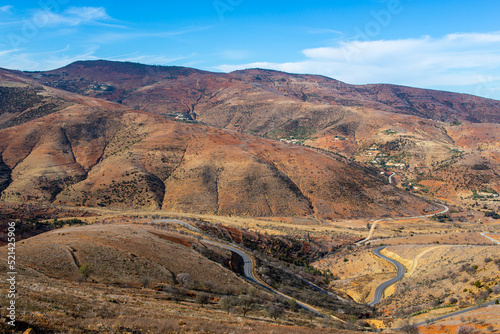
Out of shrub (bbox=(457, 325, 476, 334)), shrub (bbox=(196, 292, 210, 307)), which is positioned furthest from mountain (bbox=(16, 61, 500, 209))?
shrub (bbox=(196, 292, 210, 307))

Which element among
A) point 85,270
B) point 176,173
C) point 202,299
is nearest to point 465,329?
point 202,299

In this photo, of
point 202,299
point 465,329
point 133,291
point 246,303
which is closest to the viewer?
point 465,329

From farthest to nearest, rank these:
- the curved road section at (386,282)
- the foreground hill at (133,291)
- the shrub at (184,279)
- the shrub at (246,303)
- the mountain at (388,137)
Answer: the mountain at (388,137) < the curved road section at (386,282) < the shrub at (184,279) < the shrub at (246,303) < the foreground hill at (133,291)

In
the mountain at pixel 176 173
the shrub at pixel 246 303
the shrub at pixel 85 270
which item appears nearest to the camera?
the shrub at pixel 246 303

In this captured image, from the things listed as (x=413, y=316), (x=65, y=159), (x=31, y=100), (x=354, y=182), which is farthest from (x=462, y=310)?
(x=31, y=100)

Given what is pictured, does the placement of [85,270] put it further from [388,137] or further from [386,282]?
[388,137]

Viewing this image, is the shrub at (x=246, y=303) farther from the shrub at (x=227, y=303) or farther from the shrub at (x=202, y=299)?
the shrub at (x=202, y=299)

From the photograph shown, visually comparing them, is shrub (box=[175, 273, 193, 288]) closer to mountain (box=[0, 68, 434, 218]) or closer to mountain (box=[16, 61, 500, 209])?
mountain (box=[0, 68, 434, 218])

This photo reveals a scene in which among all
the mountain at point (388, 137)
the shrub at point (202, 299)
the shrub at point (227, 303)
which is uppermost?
the mountain at point (388, 137)

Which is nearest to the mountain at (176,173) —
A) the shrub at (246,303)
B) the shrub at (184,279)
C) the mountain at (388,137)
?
the mountain at (388,137)

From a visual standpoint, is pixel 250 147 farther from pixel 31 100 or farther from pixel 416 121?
pixel 416 121

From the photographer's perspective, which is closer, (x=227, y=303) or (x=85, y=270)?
(x=227, y=303)
